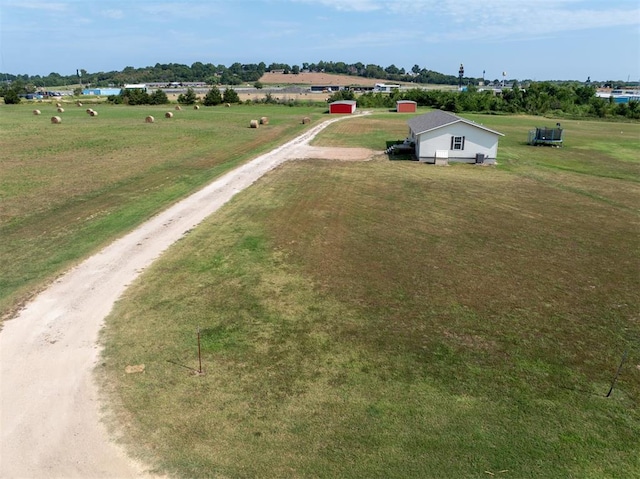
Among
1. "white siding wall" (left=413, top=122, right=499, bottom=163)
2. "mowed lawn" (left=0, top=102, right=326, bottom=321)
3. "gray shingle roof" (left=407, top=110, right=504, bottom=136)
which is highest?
"gray shingle roof" (left=407, top=110, right=504, bottom=136)

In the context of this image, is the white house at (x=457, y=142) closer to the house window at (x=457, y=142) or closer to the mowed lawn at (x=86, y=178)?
the house window at (x=457, y=142)

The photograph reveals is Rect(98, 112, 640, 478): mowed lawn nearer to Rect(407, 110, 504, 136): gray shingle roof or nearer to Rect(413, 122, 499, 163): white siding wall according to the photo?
Rect(413, 122, 499, 163): white siding wall

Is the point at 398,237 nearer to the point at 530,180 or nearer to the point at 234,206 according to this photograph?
the point at 234,206

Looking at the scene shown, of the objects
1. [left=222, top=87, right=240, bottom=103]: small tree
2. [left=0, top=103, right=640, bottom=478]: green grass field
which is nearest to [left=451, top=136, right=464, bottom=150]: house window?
[left=0, top=103, right=640, bottom=478]: green grass field

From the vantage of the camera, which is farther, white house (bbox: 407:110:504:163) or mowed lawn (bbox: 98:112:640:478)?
white house (bbox: 407:110:504:163)

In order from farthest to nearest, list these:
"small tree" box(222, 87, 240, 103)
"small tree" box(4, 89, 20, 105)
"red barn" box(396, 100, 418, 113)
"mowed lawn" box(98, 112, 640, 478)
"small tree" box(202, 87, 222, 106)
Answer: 1. "small tree" box(222, 87, 240, 103)
2. "small tree" box(202, 87, 222, 106)
3. "small tree" box(4, 89, 20, 105)
4. "red barn" box(396, 100, 418, 113)
5. "mowed lawn" box(98, 112, 640, 478)
